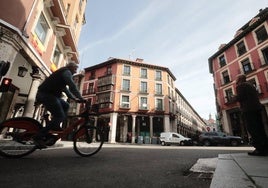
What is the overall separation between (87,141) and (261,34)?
2354cm

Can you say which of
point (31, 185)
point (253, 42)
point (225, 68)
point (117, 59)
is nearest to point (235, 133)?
point (225, 68)

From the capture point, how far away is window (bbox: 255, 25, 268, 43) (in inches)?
712

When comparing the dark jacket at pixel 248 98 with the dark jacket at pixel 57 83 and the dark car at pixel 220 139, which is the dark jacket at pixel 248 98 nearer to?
the dark jacket at pixel 57 83

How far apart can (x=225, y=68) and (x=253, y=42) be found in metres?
4.57

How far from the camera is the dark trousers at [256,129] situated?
3031 mm

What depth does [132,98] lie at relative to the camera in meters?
27.8

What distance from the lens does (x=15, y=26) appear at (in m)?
6.05

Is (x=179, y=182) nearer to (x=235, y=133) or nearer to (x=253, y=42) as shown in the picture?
(x=235, y=133)

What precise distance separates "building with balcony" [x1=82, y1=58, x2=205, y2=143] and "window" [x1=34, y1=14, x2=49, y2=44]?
57.2ft

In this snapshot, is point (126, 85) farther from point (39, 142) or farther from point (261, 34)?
point (39, 142)

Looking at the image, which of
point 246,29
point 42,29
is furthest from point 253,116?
point 246,29

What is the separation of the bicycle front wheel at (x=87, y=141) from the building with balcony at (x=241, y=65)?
17.8m

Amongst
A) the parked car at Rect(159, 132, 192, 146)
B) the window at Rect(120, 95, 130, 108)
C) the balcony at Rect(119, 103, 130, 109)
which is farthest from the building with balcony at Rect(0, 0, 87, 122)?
the window at Rect(120, 95, 130, 108)

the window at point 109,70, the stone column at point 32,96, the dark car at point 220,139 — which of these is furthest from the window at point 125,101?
the stone column at point 32,96
